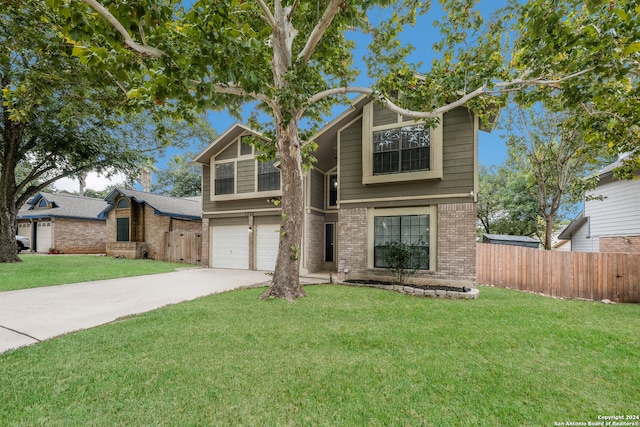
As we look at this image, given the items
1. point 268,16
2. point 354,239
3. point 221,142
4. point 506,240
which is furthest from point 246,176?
point 506,240

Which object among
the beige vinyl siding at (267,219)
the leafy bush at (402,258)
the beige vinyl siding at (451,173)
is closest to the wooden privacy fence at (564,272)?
the leafy bush at (402,258)

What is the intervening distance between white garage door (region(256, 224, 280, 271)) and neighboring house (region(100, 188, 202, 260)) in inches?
286

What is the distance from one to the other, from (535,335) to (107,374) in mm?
5685

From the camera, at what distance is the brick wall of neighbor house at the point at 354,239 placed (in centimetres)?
938

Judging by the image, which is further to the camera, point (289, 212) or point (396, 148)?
point (396, 148)

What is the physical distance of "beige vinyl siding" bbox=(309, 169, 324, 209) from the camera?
11.4 m

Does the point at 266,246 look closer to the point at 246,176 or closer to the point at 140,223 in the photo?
the point at 246,176

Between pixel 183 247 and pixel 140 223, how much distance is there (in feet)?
13.4

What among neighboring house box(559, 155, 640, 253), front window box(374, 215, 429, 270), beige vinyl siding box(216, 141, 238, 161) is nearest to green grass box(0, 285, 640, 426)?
front window box(374, 215, 429, 270)

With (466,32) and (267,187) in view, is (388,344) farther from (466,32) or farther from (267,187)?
(267,187)

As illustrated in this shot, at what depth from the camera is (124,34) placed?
14.5 feet

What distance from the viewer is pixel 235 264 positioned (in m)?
12.7

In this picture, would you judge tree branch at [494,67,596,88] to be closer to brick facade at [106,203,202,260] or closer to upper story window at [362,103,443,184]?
upper story window at [362,103,443,184]

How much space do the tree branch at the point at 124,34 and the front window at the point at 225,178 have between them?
7811 mm
